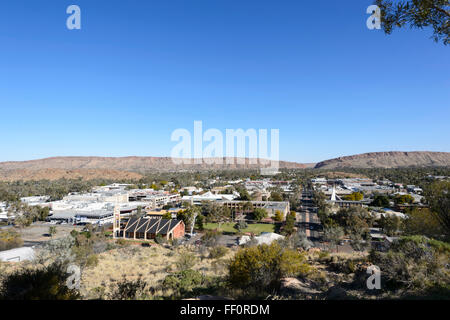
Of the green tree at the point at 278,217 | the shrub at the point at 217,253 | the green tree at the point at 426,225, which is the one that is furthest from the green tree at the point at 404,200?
the shrub at the point at 217,253

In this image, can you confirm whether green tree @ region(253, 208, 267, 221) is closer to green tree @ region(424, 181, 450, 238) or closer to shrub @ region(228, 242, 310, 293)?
shrub @ region(228, 242, 310, 293)

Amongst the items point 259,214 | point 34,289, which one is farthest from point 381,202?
point 34,289

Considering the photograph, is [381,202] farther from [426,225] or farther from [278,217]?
[426,225]

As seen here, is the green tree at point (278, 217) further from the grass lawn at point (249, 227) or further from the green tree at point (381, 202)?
the green tree at point (381, 202)

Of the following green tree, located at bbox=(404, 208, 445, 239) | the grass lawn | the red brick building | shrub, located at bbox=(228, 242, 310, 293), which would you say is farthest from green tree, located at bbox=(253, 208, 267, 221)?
shrub, located at bbox=(228, 242, 310, 293)

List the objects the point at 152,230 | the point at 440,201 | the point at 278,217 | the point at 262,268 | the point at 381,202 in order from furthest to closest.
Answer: the point at 381,202
the point at 278,217
the point at 152,230
the point at 262,268
the point at 440,201

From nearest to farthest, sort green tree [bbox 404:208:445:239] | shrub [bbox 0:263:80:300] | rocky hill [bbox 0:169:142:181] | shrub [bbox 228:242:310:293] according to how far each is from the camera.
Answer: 1. shrub [bbox 0:263:80:300]
2. shrub [bbox 228:242:310:293]
3. green tree [bbox 404:208:445:239]
4. rocky hill [bbox 0:169:142:181]

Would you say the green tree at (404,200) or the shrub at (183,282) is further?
the green tree at (404,200)

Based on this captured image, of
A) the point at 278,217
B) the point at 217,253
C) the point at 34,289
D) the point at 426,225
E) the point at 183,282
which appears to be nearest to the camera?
the point at 34,289

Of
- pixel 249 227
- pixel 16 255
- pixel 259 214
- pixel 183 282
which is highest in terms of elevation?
pixel 183 282

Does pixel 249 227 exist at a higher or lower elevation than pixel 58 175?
lower

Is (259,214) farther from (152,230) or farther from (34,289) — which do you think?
(34,289)

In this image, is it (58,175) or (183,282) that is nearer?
(183,282)

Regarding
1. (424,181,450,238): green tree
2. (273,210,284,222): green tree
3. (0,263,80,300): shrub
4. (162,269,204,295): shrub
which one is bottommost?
(273,210,284,222): green tree
